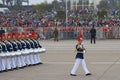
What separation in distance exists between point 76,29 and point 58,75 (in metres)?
29.1

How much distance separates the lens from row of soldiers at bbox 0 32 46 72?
20438mm

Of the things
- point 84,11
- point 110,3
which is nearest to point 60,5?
point 110,3

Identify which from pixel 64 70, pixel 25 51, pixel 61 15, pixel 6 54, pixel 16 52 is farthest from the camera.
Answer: pixel 61 15

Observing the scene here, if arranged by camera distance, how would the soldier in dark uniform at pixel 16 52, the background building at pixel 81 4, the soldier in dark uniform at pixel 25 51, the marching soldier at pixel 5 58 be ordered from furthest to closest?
the background building at pixel 81 4 → the soldier in dark uniform at pixel 25 51 → the soldier in dark uniform at pixel 16 52 → the marching soldier at pixel 5 58

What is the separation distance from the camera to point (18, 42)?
850 inches

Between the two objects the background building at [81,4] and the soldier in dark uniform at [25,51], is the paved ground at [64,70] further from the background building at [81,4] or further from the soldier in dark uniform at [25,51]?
the background building at [81,4]

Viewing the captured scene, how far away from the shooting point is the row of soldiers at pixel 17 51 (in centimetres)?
2044

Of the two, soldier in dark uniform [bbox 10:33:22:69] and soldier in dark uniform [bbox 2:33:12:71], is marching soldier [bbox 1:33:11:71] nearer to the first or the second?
soldier in dark uniform [bbox 2:33:12:71]

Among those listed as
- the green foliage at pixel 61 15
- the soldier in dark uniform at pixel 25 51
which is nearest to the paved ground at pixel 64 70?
the soldier in dark uniform at pixel 25 51

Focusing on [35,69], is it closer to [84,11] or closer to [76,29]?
[76,29]

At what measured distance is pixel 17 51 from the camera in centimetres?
2111

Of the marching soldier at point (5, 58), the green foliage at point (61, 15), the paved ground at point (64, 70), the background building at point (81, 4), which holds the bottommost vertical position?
the paved ground at point (64, 70)

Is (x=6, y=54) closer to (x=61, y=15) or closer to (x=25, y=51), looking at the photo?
(x=25, y=51)

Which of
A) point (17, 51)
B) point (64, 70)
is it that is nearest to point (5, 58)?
point (17, 51)
